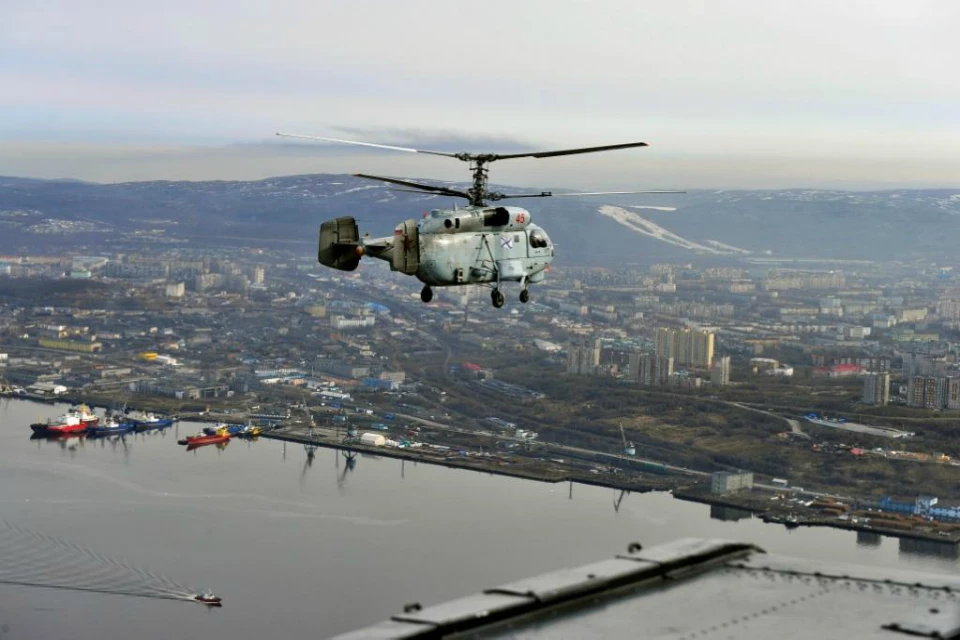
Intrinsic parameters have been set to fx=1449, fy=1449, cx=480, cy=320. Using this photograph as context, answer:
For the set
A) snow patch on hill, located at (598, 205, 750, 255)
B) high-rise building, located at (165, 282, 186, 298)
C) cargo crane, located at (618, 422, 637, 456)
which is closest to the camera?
cargo crane, located at (618, 422, 637, 456)

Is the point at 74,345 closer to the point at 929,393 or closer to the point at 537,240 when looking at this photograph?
the point at 929,393

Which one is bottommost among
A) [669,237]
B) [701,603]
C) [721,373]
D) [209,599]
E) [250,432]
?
[250,432]

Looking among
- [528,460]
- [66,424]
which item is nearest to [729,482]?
[528,460]

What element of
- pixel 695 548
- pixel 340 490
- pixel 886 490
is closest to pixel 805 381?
pixel 886 490

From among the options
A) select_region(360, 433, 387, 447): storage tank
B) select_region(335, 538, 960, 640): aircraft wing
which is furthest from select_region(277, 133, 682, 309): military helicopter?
select_region(360, 433, 387, 447): storage tank

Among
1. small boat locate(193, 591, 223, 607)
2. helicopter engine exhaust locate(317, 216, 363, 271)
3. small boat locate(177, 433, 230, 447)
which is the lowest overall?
small boat locate(177, 433, 230, 447)

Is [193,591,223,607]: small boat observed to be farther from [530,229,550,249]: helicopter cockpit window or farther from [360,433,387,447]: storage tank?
[360,433,387,447]: storage tank

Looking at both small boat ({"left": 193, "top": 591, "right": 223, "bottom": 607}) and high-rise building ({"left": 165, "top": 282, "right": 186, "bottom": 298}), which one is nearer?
small boat ({"left": 193, "top": 591, "right": 223, "bottom": 607})
